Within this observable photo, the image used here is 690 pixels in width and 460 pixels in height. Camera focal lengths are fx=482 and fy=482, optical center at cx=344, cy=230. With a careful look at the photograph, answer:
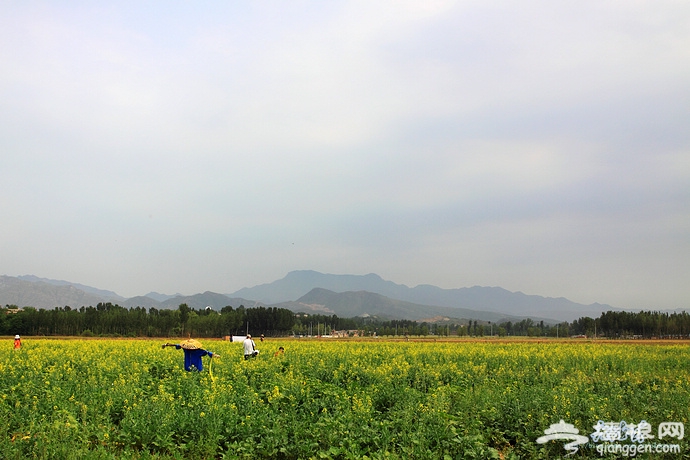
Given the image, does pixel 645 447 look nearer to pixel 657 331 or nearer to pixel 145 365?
pixel 145 365

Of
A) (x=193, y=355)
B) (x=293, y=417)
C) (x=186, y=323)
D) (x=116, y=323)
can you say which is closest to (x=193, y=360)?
(x=193, y=355)

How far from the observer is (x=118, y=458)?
9703 millimetres

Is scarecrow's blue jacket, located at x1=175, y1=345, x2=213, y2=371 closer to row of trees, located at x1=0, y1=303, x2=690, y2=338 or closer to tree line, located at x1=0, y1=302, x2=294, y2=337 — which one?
row of trees, located at x1=0, y1=303, x2=690, y2=338

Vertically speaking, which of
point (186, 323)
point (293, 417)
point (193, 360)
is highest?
point (193, 360)

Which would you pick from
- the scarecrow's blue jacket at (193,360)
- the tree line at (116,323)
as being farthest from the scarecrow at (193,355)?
the tree line at (116,323)

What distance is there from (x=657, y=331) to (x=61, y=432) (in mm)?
148818

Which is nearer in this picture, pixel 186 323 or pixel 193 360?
pixel 193 360

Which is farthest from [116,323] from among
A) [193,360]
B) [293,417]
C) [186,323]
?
[293,417]

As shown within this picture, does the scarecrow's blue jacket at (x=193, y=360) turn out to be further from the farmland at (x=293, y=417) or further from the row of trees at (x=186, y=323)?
the row of trees at (x=186, y=323)

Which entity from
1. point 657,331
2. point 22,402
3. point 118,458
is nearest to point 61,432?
point 118,458

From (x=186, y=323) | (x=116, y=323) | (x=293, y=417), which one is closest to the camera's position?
(x=293, y=417)

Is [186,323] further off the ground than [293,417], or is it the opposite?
[293,417]

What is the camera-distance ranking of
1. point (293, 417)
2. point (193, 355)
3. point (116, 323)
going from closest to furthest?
point (293, 417) < point (193, 355) < point (116, 323)

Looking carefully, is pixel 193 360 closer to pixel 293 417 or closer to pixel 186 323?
pixel 293 417
